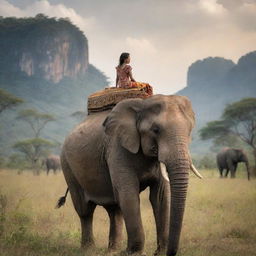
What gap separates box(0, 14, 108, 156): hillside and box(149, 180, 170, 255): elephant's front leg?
104199mm

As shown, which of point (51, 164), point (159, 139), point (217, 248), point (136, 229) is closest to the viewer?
point (159, 139)

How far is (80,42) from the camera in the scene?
14975cm

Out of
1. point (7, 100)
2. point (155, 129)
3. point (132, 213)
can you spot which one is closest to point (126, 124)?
point (155, 129)

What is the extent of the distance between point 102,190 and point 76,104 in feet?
397

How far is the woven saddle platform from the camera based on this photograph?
614 cm

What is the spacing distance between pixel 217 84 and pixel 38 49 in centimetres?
7960

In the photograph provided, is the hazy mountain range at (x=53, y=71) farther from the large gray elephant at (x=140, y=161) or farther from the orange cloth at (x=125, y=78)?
the large gray elephant at (x=140, y=161)

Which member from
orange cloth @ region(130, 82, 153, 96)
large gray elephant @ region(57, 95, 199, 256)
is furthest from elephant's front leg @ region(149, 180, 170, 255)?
orange cloth @ region(130, 82, 153, 96)

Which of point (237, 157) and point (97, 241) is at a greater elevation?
point (237, 157)

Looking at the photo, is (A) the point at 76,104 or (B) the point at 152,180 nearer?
(B) the point at 152,180

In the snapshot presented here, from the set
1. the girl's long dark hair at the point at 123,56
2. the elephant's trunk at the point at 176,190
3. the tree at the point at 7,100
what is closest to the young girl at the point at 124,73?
the girl's long dark hair at the point at 123,56

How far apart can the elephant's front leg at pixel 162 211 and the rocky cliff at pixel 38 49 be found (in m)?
123

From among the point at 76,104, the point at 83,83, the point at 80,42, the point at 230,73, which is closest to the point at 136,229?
the point at 76,104

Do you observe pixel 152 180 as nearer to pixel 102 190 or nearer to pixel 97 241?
pixel 102 190
